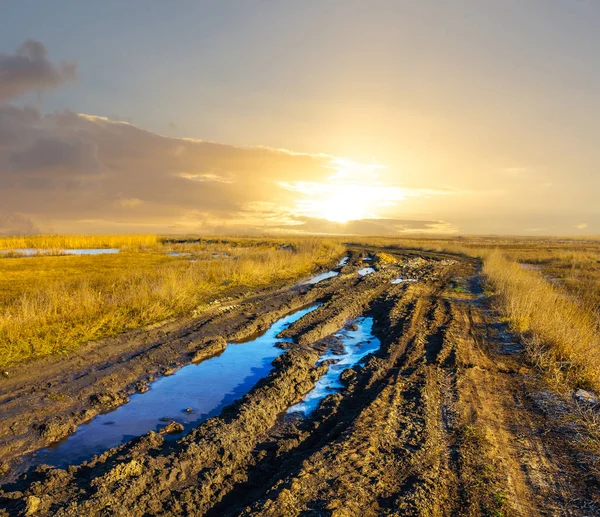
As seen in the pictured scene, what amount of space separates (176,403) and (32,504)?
3213 mm

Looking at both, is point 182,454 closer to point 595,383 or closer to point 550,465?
point 550,465

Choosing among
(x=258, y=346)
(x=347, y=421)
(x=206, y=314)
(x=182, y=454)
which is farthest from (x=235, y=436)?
(x=206, y=314)

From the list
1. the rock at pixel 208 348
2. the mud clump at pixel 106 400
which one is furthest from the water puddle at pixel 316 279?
the mud clump at pixel 106 400

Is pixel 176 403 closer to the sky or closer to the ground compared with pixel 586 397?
closer to the ground

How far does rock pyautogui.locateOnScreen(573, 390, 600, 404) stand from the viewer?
6.22 m

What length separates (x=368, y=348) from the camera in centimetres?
1002

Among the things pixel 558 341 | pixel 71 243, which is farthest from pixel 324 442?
pixel 71 243

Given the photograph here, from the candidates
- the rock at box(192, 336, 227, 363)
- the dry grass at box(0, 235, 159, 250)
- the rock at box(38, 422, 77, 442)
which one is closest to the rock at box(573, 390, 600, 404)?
the rock at box(192, 336, 227, 363)

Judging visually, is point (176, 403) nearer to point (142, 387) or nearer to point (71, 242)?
point (142, 387)

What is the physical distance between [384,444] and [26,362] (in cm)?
817

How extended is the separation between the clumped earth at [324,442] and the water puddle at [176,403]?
0.93 ft

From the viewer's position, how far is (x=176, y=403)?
689 centimetres

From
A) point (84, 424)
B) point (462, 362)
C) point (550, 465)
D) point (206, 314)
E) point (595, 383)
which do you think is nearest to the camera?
point (550, 465)

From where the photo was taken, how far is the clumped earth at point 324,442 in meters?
3.82
